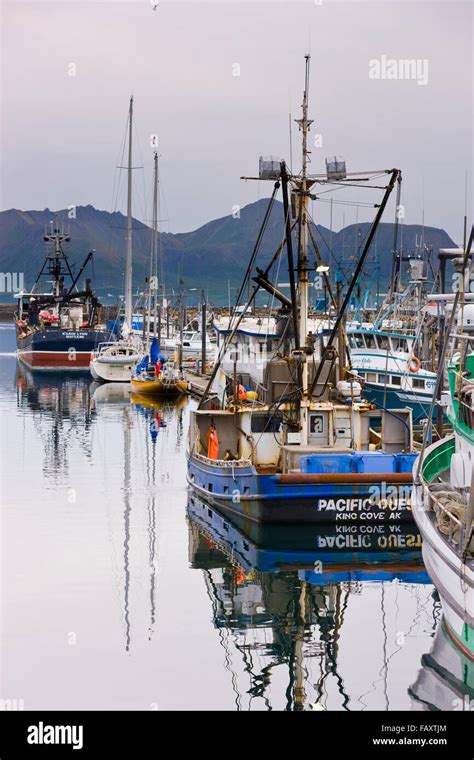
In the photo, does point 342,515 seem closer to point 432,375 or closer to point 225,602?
point 225,602

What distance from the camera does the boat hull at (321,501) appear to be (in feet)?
93.2

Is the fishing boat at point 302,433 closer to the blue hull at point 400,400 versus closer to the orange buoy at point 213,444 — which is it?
the orange buoy at point 213,444

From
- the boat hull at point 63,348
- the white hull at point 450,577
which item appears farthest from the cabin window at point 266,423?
the boat hull at point 63,348

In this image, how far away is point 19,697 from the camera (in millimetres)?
18203

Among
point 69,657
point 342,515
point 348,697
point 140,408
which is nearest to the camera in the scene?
point 348,697

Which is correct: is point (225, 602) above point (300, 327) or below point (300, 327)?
below

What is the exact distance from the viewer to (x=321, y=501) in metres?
28.5

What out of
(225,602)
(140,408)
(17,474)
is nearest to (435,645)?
(225,602)

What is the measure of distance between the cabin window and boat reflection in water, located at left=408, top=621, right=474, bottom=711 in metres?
11.4

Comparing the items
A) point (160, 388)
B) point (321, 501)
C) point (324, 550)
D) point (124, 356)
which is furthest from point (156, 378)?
point (324, 550)

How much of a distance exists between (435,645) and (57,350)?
81.0 metres

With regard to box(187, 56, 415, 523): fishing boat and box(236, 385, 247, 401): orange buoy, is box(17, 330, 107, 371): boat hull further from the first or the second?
box(236, 385, 247, 401): orange buoy

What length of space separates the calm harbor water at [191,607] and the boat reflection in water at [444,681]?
0.09 m

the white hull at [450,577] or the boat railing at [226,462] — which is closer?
the white hull at [450,577]
